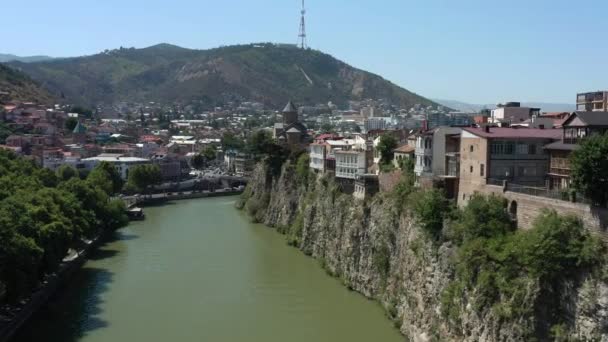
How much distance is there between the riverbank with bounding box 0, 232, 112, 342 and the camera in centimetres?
1991

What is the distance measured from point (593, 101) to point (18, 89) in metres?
86.8

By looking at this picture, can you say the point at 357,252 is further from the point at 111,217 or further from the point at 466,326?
the point at 111,217

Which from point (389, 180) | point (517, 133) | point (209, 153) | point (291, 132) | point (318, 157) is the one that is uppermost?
point (291, 132)

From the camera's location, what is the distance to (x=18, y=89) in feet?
317

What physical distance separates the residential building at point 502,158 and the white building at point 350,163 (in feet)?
33.9

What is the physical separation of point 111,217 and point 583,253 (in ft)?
98.6

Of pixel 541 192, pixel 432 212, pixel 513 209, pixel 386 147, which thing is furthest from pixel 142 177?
pixel 541 192

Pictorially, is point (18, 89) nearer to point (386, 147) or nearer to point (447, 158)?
point (386, 147)

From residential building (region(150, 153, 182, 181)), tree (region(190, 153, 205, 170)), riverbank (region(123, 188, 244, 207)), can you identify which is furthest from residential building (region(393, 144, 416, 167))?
tree (region(190, 153, 205, 170))

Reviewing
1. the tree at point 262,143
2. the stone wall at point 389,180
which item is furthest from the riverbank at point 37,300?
the tree at point 262,143

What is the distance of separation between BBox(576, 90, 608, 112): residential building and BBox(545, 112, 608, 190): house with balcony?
10.7 metres

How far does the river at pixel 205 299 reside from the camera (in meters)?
20.6

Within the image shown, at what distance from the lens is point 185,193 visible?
59344mm

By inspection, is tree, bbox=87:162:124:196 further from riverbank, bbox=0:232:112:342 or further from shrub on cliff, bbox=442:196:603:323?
shrub on cliff, bbox=442:196:603:323
